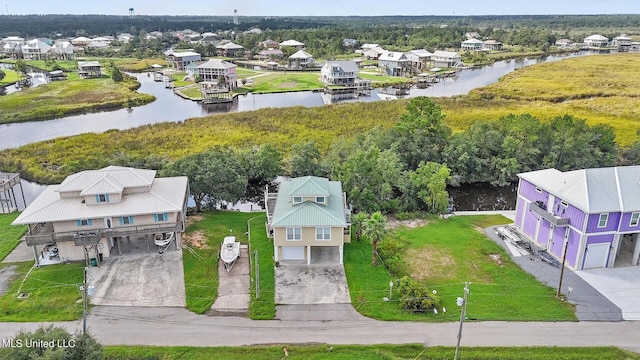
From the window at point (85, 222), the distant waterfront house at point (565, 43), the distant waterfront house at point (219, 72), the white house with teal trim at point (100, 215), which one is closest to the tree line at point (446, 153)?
the white house with teal trim at point (100, 215)

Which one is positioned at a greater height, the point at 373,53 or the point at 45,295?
the point at 373,53

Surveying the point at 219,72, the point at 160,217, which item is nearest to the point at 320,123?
the point at 160,217

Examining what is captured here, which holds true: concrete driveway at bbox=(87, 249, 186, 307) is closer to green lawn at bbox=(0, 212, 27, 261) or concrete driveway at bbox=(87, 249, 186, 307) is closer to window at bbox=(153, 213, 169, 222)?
window at bbox=(153, 213, 169, 222)

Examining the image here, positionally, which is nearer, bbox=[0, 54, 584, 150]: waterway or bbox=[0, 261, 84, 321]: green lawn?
bbox=[0, 261, 84, 321]: green lawn

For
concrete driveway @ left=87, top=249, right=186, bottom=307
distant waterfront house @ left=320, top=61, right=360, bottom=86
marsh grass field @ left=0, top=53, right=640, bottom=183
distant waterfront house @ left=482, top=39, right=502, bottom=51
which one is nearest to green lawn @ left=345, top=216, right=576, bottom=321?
concrete driveway @ left=87, top=249, right=186, bottom=307

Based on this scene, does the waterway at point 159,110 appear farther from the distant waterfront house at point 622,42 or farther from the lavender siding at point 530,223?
the distant waterfront house at point 622,42

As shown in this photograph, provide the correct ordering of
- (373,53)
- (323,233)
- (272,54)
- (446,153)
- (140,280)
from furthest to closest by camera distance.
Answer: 1. (373,53)
2. (272,54)
3. (446,153)
4. (323,233)
5. (140,280)

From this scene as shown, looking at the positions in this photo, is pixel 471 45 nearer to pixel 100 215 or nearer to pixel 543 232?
pixel 543 232

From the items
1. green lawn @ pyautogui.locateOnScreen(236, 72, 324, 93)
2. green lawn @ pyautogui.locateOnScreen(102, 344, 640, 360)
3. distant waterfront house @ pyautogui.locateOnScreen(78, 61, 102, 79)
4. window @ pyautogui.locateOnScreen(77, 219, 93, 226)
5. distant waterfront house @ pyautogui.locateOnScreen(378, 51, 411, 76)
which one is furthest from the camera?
distant waterfront house @ pyautogui.locateOnScreen(378, 51, 411, 76)
